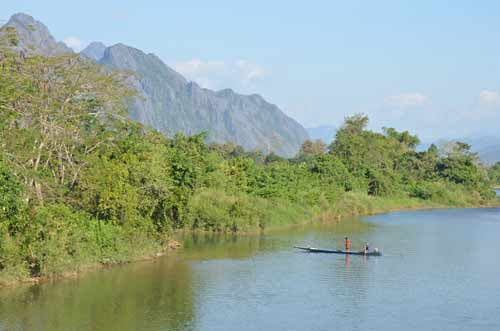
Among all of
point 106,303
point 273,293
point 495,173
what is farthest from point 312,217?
point 495,173

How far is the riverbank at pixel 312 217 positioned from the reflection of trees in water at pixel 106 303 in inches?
18.7

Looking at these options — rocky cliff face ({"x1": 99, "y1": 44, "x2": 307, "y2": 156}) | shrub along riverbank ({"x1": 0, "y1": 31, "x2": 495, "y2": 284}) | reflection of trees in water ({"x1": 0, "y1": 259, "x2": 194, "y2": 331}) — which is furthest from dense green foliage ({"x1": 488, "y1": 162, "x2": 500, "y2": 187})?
reflection of trees in water ({"x1": 0, "y1": 259, "x2": 194, "y2": 331})

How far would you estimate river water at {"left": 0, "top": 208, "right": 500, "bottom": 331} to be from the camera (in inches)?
761

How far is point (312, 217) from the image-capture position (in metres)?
44.4

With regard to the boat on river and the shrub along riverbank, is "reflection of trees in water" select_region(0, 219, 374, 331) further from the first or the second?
the shrub along riverbank

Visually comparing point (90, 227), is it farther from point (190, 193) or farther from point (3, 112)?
point (190, 193)

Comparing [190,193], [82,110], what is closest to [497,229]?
[190,193]

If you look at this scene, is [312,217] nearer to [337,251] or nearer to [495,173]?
[337,251]

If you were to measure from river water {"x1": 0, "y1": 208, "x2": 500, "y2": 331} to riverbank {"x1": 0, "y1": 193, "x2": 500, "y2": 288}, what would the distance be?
0.48m

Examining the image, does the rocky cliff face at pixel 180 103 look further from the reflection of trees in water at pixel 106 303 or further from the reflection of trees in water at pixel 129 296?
the reflection of trees in water at pixel 106 303

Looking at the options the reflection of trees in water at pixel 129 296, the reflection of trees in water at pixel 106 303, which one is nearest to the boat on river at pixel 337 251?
the reflection of trees in water at pixel 129 296

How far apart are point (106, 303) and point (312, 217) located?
2474 cm

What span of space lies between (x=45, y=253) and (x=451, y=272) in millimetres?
15412

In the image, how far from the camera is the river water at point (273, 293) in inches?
761
